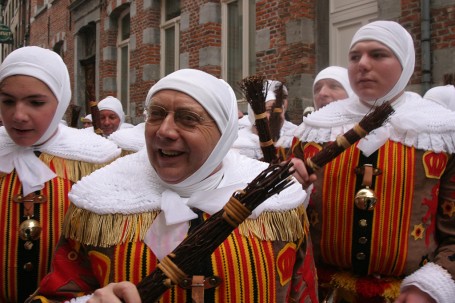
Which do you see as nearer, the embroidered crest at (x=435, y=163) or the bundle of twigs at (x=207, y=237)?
the bundle of twigs at (x=207, y=237)

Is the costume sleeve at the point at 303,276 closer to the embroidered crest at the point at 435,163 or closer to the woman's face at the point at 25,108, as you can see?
the embroidered crest at the point at 435,163

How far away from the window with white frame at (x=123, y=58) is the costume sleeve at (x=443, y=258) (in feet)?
42.2

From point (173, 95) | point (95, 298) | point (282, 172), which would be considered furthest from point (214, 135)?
point (95, 298)

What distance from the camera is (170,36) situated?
12.7 m

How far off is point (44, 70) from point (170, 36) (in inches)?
402

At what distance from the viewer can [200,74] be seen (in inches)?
82.7

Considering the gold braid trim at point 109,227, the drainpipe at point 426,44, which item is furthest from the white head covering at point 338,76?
the gold braid trim at point 109,227

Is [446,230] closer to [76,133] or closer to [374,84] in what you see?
[374,84]

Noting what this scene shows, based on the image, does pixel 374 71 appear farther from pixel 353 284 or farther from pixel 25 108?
pixel 25 108

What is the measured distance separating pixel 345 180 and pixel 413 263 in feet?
1.71

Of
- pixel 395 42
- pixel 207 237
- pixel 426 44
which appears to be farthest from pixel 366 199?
pixel 426 44

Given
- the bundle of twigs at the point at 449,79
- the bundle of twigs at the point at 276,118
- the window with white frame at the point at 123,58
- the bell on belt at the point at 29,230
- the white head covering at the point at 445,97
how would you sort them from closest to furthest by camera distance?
the bell on belt at the point at 29,230, the bundle of twigs at the point at 276,118, the white head covering at the point at 445,97, the bundle of twigs at the point at 449,79, the window with white frame at the point at 123,58

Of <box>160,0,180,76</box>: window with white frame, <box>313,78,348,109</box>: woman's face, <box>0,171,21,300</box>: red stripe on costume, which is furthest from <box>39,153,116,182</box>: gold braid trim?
<box>160,0,180,76</box>: window with white frame

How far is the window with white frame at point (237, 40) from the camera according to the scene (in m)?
9.83
